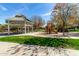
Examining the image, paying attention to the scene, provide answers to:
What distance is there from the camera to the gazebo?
3029 mm

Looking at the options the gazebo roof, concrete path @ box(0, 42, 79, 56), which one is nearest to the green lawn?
concrete path @ box(0, 42, 79, 56)

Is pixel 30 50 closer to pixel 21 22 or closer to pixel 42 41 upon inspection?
pixel 42 41

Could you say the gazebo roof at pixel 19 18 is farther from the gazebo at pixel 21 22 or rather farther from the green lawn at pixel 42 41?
the green lawn at pixel 42 41

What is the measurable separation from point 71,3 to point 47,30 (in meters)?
0.59

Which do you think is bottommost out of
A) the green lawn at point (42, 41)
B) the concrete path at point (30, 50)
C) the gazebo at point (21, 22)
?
the concrete path at point (30, 50)

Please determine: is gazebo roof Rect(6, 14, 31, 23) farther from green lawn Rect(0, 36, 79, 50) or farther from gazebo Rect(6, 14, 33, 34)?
green lawn Rect(0, 36, 79, 50)

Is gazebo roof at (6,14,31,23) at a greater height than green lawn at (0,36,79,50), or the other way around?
gazebo roof at (6,14,31,23)

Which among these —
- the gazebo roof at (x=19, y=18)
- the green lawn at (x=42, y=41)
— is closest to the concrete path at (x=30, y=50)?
A: the green lawn at (x=42, y=41)

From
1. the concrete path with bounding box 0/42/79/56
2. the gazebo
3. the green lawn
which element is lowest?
the concrete path with bounding box 0/42/79/56

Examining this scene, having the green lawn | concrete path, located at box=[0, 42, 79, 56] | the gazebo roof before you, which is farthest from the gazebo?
concrete path, located at box=[0, 42, 79, 56]

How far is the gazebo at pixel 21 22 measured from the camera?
3.03m

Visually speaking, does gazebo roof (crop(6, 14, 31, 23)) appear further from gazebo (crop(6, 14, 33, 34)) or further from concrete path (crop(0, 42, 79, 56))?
concrete path (crop(0, 42, 79, 56))

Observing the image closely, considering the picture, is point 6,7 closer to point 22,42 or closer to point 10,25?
point 10,25

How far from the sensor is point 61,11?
3084 mm
